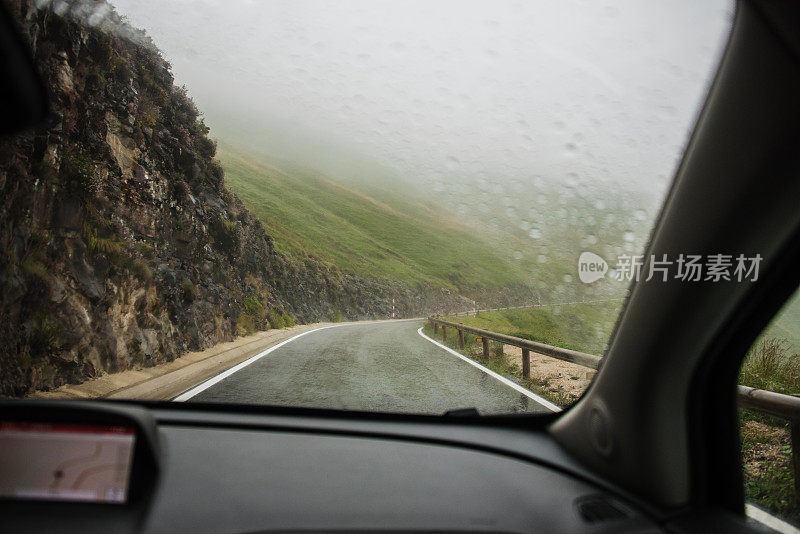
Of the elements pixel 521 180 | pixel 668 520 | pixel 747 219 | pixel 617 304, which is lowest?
pixel 668 520

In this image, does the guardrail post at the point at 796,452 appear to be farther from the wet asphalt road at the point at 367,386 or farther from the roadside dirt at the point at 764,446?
the wet asphalt road at the point at 367,386

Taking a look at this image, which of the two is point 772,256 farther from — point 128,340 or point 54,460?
point 128,340

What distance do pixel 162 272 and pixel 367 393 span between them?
737 centimetres

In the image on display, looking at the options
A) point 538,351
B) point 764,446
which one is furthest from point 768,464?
point 538,351

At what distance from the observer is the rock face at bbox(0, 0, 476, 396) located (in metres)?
5.49

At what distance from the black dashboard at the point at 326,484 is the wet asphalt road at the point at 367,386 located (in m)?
1.07

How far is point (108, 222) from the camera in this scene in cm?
900

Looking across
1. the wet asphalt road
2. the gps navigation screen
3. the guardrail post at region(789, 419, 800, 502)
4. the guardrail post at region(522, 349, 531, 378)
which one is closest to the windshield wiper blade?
the wet asphalt road

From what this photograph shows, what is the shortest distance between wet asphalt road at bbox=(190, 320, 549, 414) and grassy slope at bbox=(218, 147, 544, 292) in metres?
30.7

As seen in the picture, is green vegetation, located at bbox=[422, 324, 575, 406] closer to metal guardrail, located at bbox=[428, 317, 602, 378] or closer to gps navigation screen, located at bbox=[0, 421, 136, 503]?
metal guardrail, located at bbox=[428, 317, 602, 378]

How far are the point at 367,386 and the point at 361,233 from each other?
6108 cm

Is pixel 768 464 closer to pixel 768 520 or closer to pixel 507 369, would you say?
pixel 768 520

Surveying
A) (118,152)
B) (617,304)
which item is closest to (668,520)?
(617,304)

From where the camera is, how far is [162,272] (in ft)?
36.0
